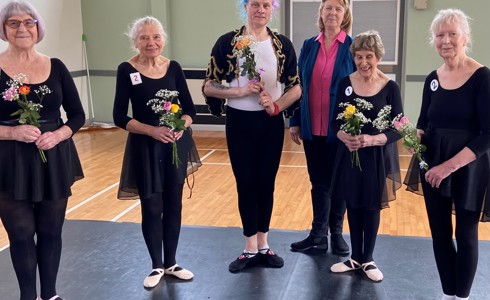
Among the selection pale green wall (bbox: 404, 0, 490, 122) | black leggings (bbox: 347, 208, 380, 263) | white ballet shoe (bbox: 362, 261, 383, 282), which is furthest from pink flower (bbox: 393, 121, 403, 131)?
pale green wall (bbox: 404, 0, 490, 122)

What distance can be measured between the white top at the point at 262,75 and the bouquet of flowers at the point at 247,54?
6 cm

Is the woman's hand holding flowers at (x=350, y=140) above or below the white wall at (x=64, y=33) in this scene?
below

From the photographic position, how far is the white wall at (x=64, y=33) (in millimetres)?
8336

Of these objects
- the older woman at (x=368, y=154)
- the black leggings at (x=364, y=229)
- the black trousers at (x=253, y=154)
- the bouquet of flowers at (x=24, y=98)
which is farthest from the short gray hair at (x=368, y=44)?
the bouquet of flowers at (x=24, y=98)

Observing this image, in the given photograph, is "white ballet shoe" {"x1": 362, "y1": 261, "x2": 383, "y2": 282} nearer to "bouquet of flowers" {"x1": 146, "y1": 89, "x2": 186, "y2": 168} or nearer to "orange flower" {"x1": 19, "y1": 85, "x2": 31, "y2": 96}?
"bouquet of flowers" {"x1": 146, "y1": 89, "x2": 186, "y2": 168}

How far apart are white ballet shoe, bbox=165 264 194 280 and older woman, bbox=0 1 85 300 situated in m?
0.73

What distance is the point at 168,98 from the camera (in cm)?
291

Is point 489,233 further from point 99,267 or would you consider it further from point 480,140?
point 99,267

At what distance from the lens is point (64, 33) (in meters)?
8.82

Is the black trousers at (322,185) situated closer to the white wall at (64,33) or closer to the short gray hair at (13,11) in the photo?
the short gray hair at (13,11)

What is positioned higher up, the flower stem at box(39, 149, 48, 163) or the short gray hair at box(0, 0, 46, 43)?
the short gray hair at box(0, 0, 46, 43)

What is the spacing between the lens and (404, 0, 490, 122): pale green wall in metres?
7.58

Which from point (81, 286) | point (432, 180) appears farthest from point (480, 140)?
point (81, 286)

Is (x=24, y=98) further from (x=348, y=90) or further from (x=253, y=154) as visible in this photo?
(x=348, y=90)
